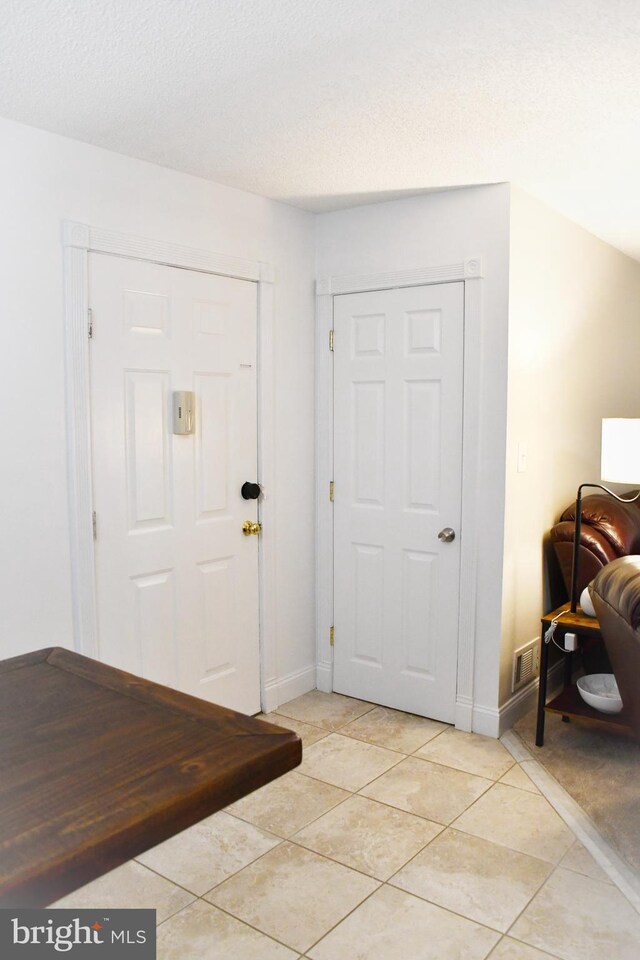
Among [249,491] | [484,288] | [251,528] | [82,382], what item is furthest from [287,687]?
[484,288]

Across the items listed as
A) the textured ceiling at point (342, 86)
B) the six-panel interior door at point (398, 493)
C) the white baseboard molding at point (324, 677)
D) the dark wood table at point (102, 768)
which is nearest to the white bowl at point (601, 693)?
the six-panel interior door at point (398, 493)

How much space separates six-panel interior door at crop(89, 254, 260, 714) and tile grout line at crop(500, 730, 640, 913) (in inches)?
48.5

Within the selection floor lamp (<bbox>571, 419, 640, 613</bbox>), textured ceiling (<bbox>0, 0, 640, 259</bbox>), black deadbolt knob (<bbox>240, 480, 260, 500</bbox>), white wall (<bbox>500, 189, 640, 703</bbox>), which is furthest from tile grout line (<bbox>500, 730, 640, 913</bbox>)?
textured ceiling (<bbox>0, 0, 640, 259</bbox>)

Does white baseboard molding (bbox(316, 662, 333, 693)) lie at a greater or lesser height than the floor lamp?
lesser

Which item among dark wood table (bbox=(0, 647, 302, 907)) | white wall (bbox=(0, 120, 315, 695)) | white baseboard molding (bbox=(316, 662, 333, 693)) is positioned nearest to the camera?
dark wood table (bbox=(0, 647, 302, 907))

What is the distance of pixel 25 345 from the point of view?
261 centimetres

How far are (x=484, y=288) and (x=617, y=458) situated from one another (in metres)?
0.95

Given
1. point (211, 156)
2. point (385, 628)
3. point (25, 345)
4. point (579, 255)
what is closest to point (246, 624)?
point (385, 628)

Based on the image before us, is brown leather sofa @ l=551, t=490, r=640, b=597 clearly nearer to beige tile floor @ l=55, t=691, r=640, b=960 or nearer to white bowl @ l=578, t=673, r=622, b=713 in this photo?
white bowl @ l=578, t=673, r=622, b=713

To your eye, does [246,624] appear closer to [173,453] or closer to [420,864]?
[173,453]

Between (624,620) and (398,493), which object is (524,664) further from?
(624,620)

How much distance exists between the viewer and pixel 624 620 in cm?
222

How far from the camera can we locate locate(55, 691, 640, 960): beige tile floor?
211 cm

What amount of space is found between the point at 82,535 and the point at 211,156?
4.94 feet
